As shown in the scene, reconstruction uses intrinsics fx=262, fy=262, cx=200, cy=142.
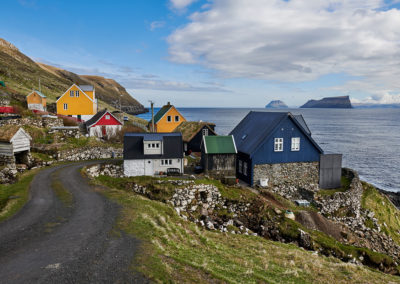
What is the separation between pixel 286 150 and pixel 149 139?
682 inches

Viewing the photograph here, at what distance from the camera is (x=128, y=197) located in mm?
22141

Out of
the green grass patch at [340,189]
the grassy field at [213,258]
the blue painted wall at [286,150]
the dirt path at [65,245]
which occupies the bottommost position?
the green grass patch at [340,189]

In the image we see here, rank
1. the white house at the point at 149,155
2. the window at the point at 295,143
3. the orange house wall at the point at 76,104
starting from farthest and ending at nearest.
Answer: the orange house wall at the point at 76,104 → the window at the point at 295,143 → the white house at the point at 149,155

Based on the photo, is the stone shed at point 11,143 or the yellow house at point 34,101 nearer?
the stone shed at point 11,143

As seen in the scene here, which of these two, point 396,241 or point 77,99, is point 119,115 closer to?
point 77,99

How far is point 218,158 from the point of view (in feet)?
108

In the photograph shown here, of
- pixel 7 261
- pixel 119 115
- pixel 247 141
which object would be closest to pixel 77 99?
pixel 119 115

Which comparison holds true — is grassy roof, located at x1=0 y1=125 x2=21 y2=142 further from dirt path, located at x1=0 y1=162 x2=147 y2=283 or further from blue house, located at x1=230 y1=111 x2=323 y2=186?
blue house, located at x1=230 y1=111 x2=323 y2=186

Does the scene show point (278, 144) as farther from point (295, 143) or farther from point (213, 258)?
point (213, 258)

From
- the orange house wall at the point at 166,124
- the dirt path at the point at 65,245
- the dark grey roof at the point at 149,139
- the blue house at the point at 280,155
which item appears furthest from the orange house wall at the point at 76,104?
the dirt path at the point at 65,245

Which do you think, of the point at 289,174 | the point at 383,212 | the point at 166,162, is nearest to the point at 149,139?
the point at 166,162

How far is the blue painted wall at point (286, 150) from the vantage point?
32.6 meters

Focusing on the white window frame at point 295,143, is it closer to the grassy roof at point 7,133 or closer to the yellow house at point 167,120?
the yellow house at point 167,120

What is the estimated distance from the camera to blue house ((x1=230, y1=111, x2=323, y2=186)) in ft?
107
